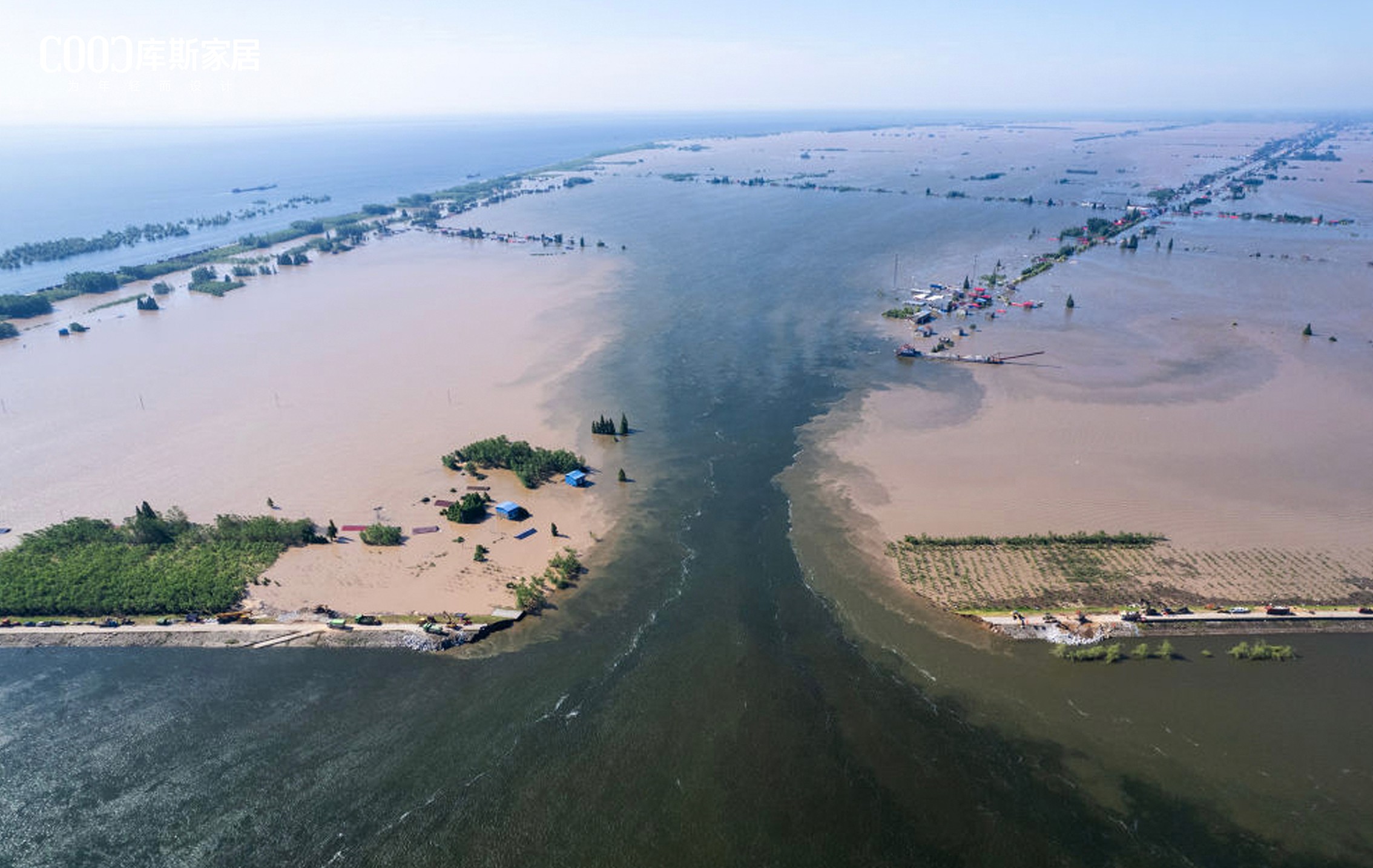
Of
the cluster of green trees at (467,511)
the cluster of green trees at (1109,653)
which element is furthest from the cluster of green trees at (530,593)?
the cluster of green trees at (1109,653)

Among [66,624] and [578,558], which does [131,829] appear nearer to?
[66,624]

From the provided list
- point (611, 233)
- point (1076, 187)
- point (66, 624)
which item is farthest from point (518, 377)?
point (1076, 187)

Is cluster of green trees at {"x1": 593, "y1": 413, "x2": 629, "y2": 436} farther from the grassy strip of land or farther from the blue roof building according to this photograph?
the grassy strip of land

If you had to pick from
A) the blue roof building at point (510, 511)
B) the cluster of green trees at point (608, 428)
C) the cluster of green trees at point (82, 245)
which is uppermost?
the cluster of green trees at point (82, 245)

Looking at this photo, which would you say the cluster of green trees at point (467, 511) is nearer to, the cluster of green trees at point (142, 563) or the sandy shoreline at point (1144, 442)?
the cluster of green trees at point (142, 563)

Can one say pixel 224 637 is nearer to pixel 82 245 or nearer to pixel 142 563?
pixel 142 563

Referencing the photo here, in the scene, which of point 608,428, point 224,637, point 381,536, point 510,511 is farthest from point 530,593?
point 608,428

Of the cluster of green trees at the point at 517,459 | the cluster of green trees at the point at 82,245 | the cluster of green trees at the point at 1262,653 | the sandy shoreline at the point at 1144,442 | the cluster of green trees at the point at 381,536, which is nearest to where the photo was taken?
the cluster of green trees at the point at 1262,653
